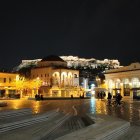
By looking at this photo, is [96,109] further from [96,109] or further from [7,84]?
[7,84]

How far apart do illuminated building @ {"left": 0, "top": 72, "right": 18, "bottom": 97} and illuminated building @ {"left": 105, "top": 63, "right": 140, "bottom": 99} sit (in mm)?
27405

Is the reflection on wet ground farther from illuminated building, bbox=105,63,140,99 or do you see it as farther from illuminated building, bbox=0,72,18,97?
illuminated building, bbox=0,72,18,97

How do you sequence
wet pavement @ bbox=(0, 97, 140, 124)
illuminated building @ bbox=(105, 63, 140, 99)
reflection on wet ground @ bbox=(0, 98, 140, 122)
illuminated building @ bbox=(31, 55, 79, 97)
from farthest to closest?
illuminated building @ bbox=(31, 55, 79, 97) < illuminated building @ bbox=(105, 63, 140, 99) < reflection on wet ground @ bbox=(0, 98, 140, 122) < wet pavement @ bbox=(0, 97, 140, 124)

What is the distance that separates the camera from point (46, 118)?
44.4 feet

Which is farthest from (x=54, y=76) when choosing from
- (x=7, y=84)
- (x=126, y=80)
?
(x=126, y=80)

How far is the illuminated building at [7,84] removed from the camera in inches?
3519

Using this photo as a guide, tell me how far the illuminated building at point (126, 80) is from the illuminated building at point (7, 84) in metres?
27.4

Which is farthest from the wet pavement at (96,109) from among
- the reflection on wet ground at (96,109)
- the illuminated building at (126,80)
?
the illuminated building at (126,80)

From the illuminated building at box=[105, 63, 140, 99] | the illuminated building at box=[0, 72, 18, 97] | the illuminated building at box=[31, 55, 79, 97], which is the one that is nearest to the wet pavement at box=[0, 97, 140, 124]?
the illuminated building at box=[105, 63, 140, 99]

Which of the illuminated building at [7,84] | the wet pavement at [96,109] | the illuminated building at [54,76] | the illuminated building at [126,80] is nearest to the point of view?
the wet pavement at [96,109]

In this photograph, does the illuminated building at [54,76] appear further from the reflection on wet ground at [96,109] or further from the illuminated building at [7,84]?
the reflection on wet ground at [96,109]

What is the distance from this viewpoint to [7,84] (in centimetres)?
9175

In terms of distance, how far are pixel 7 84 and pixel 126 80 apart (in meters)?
33.0

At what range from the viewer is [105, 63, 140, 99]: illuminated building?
272 ft
